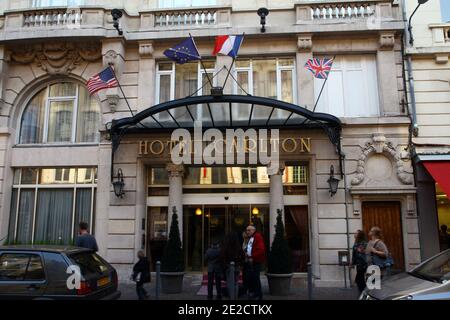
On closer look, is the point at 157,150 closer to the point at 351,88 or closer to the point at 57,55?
the point at 57,55

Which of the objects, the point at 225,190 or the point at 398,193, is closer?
the point at 398,193

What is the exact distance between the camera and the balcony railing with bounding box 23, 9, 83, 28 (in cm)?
1405

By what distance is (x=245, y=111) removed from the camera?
1358cm

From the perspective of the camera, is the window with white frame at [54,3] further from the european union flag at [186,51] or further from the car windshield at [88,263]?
the car windshield at [88,263]

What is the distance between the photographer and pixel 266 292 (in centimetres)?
1115

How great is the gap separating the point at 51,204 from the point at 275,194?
7696mm

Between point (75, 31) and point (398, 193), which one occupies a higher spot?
point (75, 31)

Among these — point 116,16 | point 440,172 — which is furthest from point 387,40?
point 116,16

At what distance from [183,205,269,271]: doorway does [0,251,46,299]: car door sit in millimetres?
6704

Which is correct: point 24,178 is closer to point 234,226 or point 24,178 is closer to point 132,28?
point 132,28

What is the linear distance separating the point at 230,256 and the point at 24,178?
880cm
